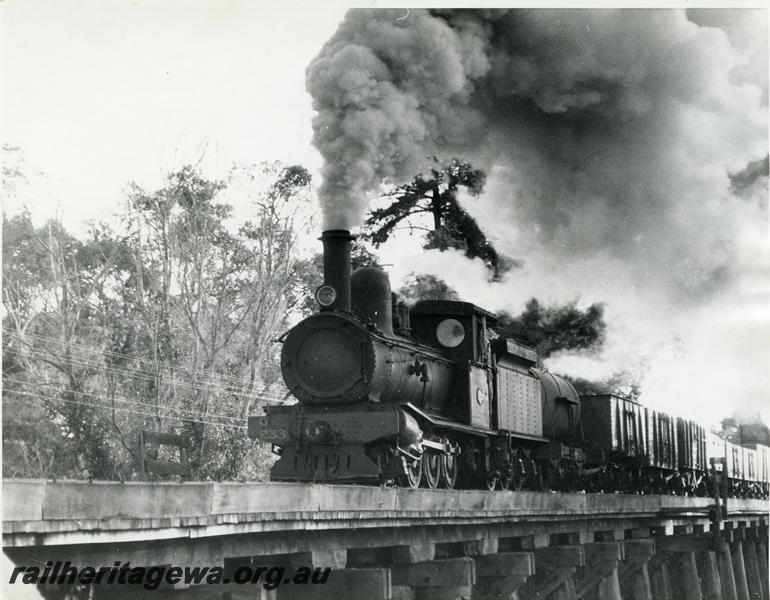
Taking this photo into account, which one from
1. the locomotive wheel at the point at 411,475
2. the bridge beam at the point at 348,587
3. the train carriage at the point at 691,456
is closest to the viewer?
the bridge beam at the point at 348,587

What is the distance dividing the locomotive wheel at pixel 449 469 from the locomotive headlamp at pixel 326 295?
269 cm

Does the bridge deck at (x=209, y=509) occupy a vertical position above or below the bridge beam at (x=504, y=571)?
above

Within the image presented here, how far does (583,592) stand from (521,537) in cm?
369

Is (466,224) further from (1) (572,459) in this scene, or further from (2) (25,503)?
(2) (25,503)

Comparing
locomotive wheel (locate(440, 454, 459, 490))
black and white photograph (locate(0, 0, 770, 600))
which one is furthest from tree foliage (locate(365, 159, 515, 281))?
locomotive wheel (locate(440, 454, 459, 490))

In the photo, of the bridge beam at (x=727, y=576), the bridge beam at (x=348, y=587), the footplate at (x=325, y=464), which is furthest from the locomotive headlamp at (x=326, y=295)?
the bridge beam at (x=727, y=576)

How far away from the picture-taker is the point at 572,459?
18562 mm

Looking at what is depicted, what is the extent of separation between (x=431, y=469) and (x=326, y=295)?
2.79 m

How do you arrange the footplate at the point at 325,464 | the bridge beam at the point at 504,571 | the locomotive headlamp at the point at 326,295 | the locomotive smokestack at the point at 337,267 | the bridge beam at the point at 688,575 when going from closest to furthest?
1. the bridge beam at the point at 504,571
2. the footplate at the point at 325,464
3. the locomotive smokestack at the point at 337,267
4. the locomotive headlamp at the point at 326,295
5. the bridge beam at the point at 688,575

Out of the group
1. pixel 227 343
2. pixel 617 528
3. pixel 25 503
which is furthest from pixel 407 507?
pixel 227 343

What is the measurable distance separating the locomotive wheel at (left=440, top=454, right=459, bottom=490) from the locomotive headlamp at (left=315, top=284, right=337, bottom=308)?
269 cm

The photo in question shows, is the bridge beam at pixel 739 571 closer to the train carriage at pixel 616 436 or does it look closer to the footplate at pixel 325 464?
the train carriage at pixel 616 436

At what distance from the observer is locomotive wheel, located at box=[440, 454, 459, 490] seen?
13469 mm

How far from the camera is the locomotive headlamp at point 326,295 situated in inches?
506
